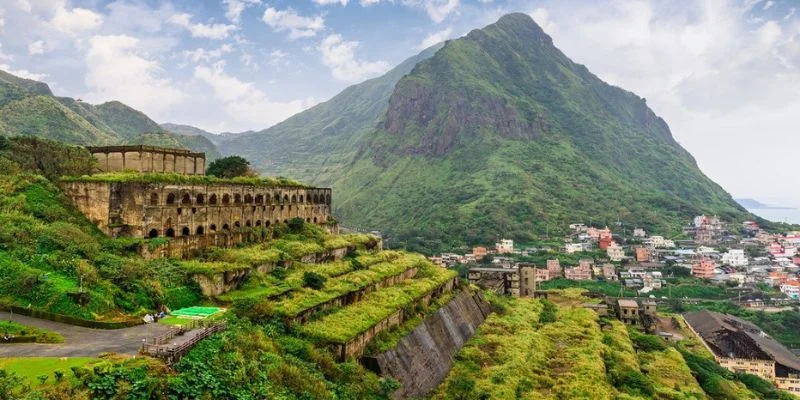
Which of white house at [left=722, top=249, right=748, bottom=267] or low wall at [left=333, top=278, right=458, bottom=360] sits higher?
low wall at [left=333, top=278, right=458, bottom=360]

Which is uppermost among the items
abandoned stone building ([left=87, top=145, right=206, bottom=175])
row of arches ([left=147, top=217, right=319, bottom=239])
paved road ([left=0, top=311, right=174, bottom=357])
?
abandoned stone building ([left=87, top=145, right=206, bottom=175])

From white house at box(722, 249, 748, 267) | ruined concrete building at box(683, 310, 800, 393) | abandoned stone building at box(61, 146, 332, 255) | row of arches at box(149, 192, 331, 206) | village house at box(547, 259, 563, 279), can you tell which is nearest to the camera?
abandoned stone building at box(61, 146, 332, 255)

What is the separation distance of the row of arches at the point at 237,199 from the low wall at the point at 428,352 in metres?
16.9

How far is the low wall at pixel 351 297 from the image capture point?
25.6 meters

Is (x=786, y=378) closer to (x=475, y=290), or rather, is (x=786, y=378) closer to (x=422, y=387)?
(x=475, y=290)

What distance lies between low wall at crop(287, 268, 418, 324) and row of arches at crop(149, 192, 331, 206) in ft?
42.4

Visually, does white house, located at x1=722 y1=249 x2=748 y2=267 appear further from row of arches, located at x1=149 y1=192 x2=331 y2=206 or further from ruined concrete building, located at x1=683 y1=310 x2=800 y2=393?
row of arches, located at x1=149 y1=192 x2=331 y2=206

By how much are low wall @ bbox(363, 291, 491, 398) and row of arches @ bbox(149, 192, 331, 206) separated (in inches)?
664

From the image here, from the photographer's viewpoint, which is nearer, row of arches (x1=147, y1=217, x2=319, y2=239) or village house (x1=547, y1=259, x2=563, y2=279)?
row of arches (x1=147, y1=217, x2=319, y2=239)

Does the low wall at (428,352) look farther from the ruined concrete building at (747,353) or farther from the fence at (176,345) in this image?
the ruined concrete building at (747,353)

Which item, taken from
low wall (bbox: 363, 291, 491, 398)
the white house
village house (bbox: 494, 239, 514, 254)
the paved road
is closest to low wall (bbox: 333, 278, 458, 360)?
low wall (bbox: 363, 291, 491, 398)

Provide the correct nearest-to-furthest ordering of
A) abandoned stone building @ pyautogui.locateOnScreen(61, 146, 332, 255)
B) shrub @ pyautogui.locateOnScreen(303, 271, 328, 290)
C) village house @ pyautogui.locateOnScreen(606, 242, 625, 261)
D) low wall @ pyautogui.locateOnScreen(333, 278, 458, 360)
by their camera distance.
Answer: low wall @ pyautogui.locateOnScreen(333, 278, 458, 360)
shrub @ pyautogui.locateOnScreen(303, 271, 328, 290)
abandoned stone building @ pyautogui.locateOnScreen(61, 146, 332, 255)
village house @ pyautogui.locateOnScreen(606, 242, 625, 261)

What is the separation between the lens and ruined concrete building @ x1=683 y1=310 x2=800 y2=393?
58.6 metres

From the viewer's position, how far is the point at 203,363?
675 inches
